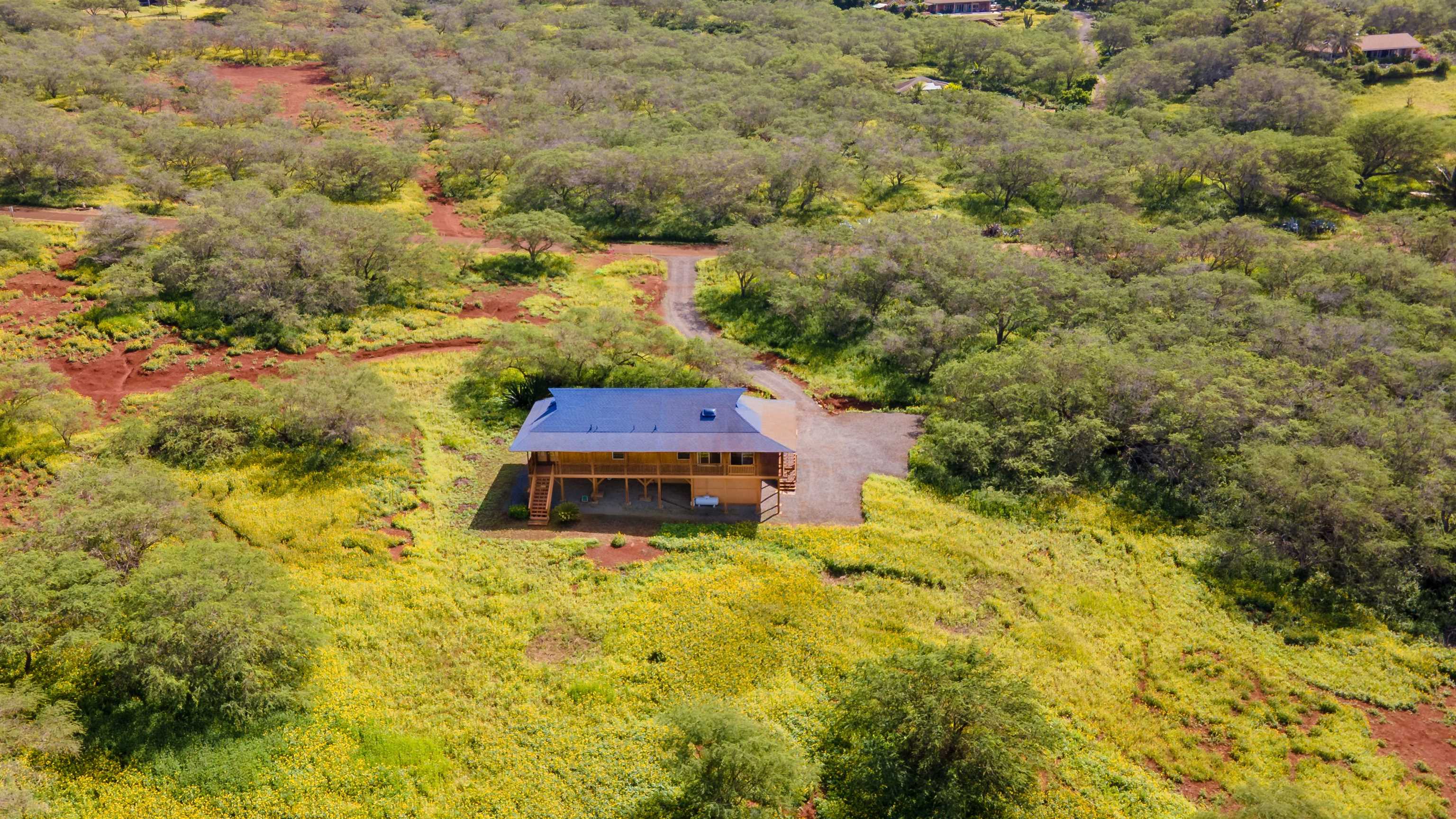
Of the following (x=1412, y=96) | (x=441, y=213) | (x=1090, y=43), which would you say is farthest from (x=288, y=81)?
(x=1412, y=96)

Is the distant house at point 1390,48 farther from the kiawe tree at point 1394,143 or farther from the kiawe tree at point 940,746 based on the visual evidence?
the kiawe tree at point 940,746

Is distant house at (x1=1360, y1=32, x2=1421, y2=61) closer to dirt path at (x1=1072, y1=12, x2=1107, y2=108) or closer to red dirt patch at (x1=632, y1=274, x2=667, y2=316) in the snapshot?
dirt path at (x1=1072, y1=12, x2=1107, y2=108)

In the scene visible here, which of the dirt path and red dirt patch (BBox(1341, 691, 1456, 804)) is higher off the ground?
the dirt path

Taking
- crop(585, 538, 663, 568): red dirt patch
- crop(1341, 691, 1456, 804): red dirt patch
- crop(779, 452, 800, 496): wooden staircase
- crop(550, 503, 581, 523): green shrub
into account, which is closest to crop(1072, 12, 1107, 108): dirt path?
crop(779, 452, 800, 496): wooden staircase

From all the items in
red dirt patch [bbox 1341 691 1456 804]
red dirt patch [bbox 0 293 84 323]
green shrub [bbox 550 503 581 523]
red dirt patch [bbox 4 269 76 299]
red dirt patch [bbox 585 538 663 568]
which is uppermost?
red dirt patch [bbox 4 269 76 299]

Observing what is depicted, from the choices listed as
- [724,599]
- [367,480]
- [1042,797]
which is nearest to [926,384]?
[724,599]
